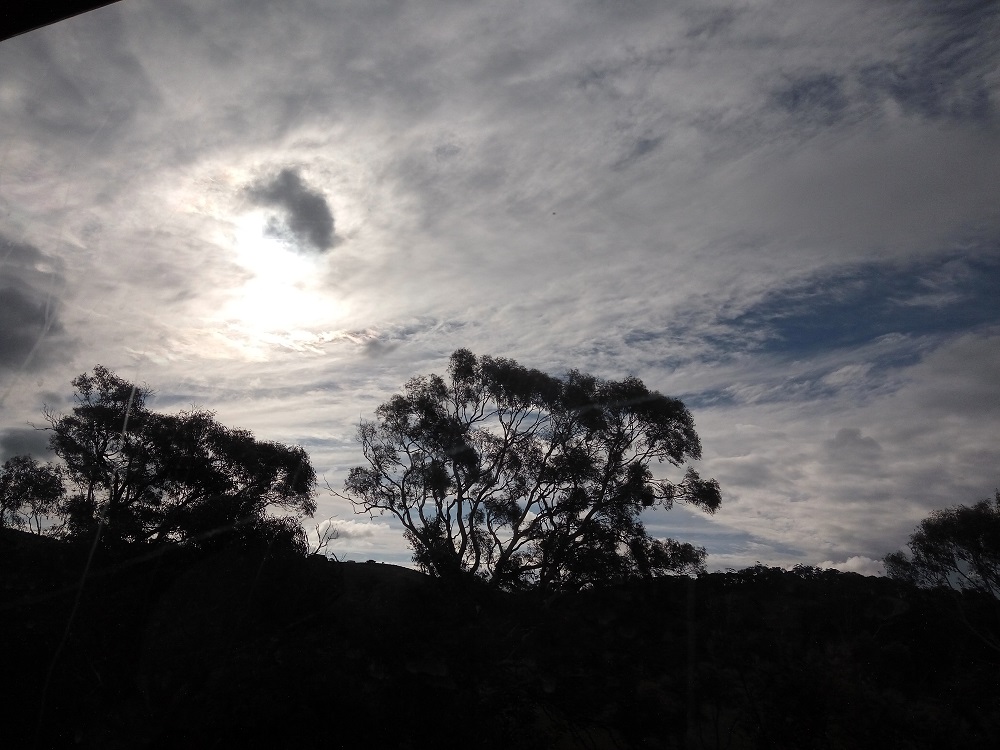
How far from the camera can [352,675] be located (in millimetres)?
10938

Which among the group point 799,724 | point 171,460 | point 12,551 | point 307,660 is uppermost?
point 171,460

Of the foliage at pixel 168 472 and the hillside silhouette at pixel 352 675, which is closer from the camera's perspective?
the hillside silhouette at pixel 352 675

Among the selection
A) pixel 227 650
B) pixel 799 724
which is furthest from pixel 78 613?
pixel 799 724

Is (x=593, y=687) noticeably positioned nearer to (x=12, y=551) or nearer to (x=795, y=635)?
(x=12, y=551)

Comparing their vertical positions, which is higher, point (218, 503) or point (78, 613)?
point (218, 503)

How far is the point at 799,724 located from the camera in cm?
1246

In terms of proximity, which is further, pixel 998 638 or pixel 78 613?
pixel 998 638

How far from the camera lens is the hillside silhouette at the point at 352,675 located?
34.5ft

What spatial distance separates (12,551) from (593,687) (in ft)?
44.0

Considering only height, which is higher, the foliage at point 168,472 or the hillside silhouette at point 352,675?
the foliage at point 168,472

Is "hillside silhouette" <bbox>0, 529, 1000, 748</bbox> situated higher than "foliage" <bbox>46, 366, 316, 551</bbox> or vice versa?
"foliage" <bbox>46, 366, 316, 551</bbox>

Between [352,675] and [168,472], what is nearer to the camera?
[352,675]

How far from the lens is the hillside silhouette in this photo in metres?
10.5

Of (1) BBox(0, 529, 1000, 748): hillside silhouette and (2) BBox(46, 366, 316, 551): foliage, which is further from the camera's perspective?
(2) BBox(46, 366, 316, 551): foliage
